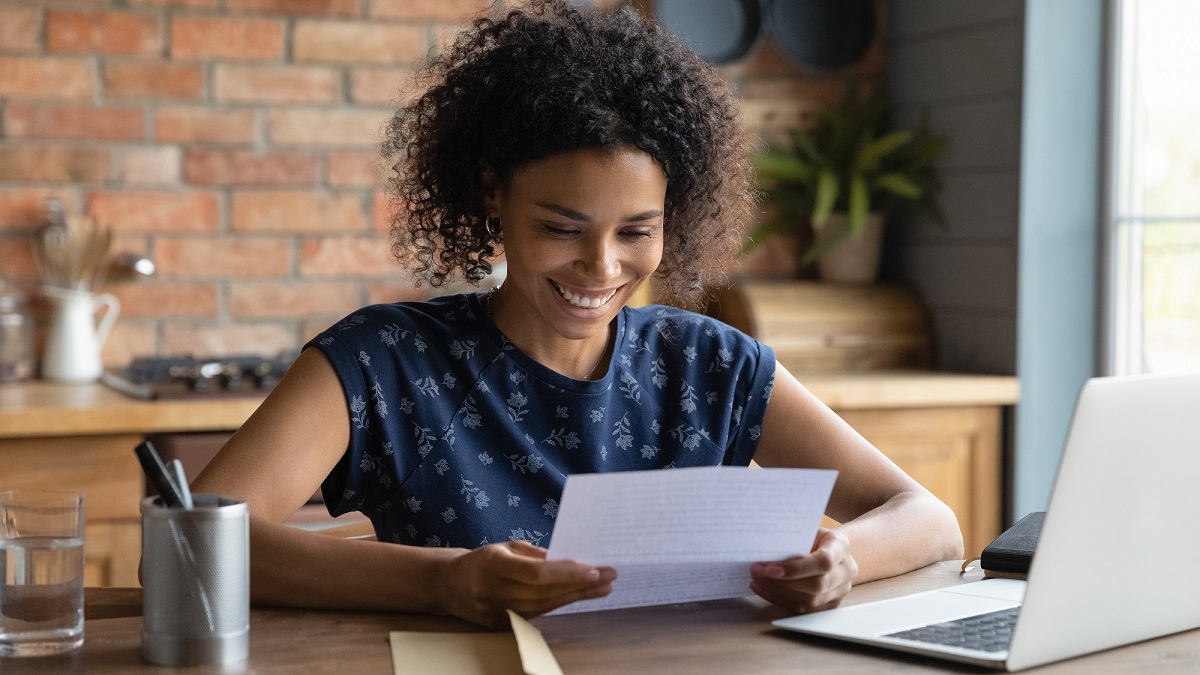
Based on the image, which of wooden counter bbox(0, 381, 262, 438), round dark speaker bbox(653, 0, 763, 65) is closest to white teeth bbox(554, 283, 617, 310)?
wooden counter bbox(0, 381, 262, 438)

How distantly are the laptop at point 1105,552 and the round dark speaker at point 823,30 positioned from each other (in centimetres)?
226

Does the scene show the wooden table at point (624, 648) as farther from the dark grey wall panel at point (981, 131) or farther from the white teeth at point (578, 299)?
the dark grey wall panel at point (981, 131)

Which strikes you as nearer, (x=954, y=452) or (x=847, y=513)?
(x=847, y=513)

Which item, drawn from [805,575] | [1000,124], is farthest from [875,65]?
[805,575]

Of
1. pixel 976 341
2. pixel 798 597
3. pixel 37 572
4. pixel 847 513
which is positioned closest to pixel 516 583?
pixel 798 597

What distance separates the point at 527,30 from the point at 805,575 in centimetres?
78

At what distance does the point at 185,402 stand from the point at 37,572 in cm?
134

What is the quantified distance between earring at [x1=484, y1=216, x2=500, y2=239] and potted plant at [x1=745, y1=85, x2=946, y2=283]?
149cm

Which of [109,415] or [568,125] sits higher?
[568,125]

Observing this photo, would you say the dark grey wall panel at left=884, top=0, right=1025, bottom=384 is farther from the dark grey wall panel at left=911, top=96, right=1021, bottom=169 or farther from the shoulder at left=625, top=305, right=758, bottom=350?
the shoulder at left=625, top=305, right=758, bottom=350

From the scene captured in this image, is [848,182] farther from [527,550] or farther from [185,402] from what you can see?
[527,550]

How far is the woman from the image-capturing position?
150cm

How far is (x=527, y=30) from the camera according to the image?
1.63m

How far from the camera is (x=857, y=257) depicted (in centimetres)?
324
